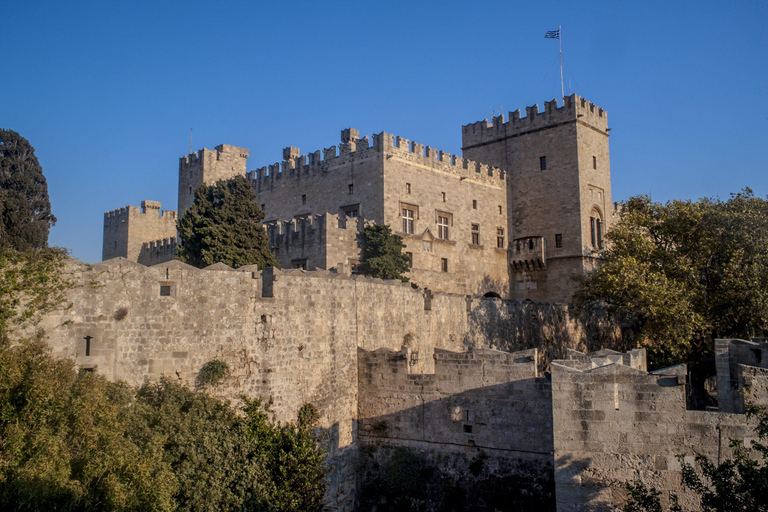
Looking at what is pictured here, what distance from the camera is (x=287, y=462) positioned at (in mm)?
13367

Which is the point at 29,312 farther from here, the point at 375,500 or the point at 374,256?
the point at 374,256

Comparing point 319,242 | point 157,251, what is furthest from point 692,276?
point 157,251

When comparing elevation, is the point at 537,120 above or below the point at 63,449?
above

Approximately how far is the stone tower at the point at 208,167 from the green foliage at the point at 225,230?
1238 cm

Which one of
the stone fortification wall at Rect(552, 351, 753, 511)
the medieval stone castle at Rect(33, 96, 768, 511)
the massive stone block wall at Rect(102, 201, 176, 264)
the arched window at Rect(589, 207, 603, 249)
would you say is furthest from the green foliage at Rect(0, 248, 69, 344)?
the massive stone block wall at Rect(102, 201, 176, 264)

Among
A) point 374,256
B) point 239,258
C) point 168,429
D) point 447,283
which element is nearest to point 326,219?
point 374,256

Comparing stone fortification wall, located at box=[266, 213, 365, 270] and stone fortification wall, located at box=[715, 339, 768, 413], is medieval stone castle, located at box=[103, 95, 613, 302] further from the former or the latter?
stone fortification wall, located at box=[715, 339, 768, 413]

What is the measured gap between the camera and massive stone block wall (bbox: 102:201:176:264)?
41.5 metres

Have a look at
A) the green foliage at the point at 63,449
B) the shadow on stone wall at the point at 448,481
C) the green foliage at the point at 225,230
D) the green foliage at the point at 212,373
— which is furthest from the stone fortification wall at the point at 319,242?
the green foliage at the point at 63,449

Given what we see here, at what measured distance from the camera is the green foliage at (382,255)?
1075 inches

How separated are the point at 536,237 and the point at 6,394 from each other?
29762 millimetres

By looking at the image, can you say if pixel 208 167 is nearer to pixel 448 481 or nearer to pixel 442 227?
pixel 442 227

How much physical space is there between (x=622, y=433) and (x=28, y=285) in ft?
32.9

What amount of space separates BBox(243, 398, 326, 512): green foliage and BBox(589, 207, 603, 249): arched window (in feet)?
80.9
